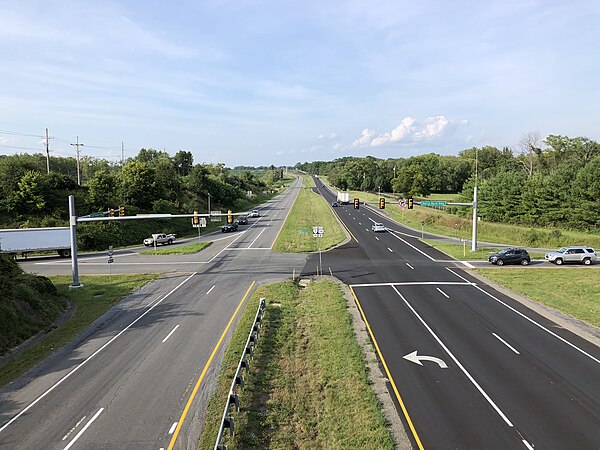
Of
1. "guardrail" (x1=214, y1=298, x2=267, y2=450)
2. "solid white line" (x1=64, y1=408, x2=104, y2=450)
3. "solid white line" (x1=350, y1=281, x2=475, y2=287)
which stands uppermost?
"guardrail" (x1=214, y1=298, x2=267, y2=450)

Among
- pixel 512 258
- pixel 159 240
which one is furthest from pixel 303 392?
pixel 159 240

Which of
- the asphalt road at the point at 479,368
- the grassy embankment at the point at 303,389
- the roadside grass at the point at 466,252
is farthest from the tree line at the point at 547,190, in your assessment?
the grassy embankment at the point at 303,389

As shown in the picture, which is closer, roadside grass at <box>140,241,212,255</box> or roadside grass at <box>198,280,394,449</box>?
roadside grass at <box>198,280,394,449</box>

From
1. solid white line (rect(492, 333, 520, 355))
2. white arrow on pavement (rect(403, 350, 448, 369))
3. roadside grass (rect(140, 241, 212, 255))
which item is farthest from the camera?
roadside grass (rect(140, 241, 212, 255))

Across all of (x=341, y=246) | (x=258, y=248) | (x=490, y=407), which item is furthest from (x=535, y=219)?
(x=490, y=407)

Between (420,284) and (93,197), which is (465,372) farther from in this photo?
(93,197)

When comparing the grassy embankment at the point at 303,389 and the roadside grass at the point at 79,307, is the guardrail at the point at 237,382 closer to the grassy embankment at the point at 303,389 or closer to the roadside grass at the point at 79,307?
the grassy embankment at the point at 303,389

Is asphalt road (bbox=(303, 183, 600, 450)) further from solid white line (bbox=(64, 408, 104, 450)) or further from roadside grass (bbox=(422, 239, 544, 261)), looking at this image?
roadside grass (bbox=(422, 239, 544, 261))

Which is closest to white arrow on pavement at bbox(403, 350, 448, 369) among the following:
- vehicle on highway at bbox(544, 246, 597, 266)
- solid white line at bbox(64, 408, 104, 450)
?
solid white line at bbox(64, 408, 104, 450)
